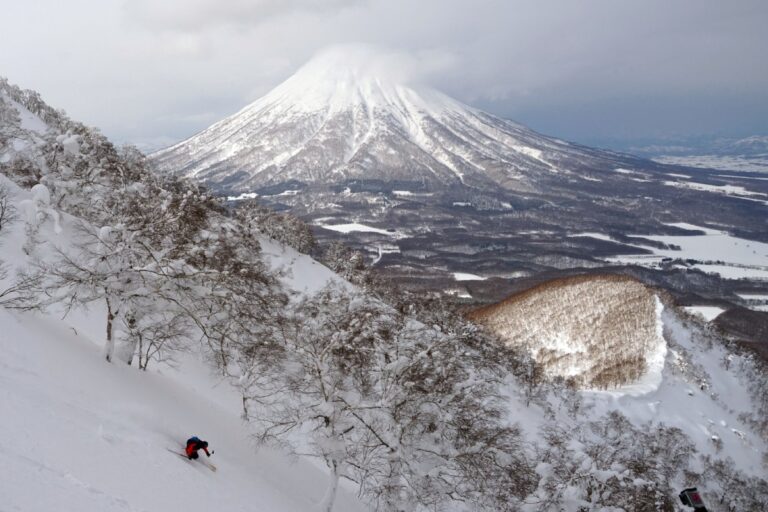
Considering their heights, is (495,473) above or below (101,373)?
below

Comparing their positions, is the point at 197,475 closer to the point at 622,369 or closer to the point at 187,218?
the point at 187,218

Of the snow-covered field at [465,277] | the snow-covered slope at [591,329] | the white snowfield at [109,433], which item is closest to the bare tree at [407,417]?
the white snowfield at [109,433]

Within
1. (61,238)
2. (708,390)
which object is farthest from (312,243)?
(708,390)

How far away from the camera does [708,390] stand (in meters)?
60.5

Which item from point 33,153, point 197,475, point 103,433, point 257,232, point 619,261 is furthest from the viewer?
point 619,261

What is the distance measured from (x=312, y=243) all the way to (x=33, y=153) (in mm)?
46981

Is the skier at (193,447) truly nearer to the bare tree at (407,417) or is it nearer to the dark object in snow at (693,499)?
the bare tree at (407,417)

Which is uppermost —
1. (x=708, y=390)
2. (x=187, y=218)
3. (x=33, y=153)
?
(x=33, y=153)

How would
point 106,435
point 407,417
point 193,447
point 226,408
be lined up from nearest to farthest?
1. point 106,435
2. point 193,447
3. point 407,417
4. point 226,408

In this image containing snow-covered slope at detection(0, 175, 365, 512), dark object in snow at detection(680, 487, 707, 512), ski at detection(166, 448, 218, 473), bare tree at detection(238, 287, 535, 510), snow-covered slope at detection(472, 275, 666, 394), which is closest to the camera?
snow-covered slope at detection(0, 175, 365, 512)

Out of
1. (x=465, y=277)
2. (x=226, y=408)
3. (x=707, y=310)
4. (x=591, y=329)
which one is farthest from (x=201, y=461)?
(x=707, y=310)

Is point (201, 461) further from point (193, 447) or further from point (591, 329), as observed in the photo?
point (591, 329)

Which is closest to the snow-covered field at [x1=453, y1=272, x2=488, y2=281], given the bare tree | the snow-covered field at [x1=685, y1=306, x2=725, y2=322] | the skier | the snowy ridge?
the snow-covered field at [x1=685, y1=306, x2=725, y2=322]

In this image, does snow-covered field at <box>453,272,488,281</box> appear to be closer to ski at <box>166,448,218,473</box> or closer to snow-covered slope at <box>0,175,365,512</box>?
snow-covered slope at <box>0,175,365,512</box>
